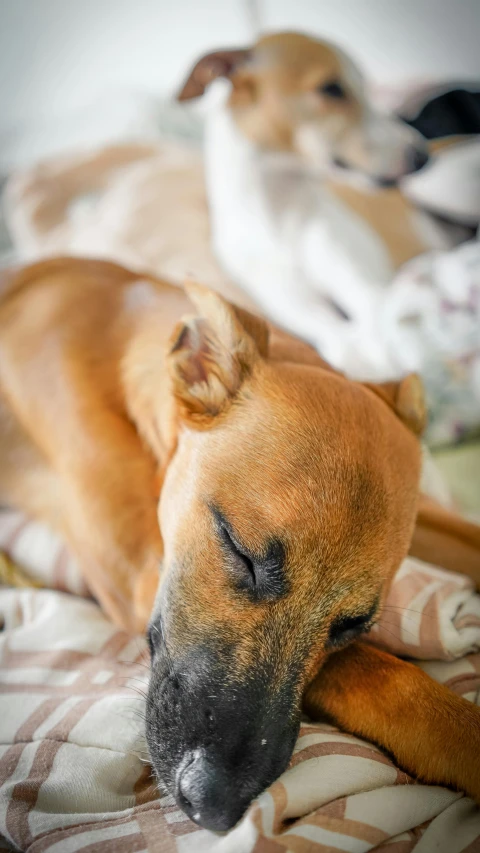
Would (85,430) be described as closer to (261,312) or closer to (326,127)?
(261,312)

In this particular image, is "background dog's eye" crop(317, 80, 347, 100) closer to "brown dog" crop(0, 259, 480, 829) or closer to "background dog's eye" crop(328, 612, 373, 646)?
"brown dog" crop(0, 259, 480, 829)

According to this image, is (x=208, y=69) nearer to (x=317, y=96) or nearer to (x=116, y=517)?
(x=317, y=96)

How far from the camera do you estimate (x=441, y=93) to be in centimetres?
260

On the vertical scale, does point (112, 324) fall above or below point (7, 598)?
above

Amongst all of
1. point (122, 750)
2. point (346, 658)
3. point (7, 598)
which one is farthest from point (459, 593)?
point (7, 598)

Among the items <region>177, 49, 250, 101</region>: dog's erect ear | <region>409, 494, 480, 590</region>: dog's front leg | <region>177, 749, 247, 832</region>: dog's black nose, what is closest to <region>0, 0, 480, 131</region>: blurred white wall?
<region>177, 49, 250, 101</region>: dog's erect ear

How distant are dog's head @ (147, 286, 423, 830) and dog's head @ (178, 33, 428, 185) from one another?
1.74 metres

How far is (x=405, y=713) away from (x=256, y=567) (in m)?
0.35

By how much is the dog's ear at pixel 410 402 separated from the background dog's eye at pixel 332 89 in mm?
Result: 1748

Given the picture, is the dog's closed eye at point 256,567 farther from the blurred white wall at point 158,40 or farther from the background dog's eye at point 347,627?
the blurred white wall at point 158,40

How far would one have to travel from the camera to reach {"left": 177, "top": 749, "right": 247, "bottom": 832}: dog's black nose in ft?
2.77

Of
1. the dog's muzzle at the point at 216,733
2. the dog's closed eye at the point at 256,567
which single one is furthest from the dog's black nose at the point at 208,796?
the dog's closed eye at the point at 256,567

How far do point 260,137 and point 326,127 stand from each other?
301 mm

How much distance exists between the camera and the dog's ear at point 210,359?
1.18 m
